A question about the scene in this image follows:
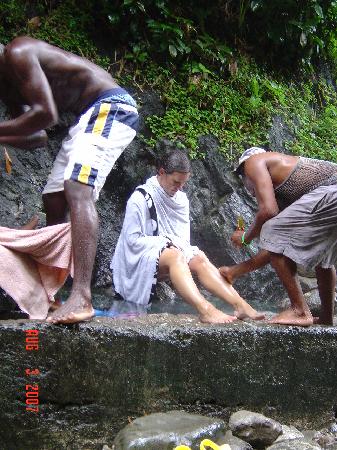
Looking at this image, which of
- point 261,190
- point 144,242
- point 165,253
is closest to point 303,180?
point 261,190

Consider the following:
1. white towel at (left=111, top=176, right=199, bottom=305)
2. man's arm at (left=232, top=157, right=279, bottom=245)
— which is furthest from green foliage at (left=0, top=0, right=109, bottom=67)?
man's arm at (left=232, top=157, right=279, bottom=245)

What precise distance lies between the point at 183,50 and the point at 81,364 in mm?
5216

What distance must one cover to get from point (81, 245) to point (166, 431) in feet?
3.42

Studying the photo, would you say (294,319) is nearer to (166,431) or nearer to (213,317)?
(213,317)

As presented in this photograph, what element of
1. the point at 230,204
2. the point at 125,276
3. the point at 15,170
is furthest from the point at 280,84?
the point at 125,276

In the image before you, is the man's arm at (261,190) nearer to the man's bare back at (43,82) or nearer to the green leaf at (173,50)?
the man's bare back at (43,82)

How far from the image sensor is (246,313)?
350cm

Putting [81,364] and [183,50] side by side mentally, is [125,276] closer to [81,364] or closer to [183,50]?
[81,364]

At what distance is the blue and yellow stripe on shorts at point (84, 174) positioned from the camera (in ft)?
9.72

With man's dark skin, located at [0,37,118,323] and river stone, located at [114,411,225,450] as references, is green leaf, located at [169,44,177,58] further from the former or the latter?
river stone, located at [114,411,225,450]

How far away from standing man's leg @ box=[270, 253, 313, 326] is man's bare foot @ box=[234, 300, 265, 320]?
0.12 metres

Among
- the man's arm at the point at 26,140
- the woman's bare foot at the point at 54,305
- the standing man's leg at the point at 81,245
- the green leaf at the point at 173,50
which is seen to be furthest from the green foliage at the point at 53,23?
the woman's bare foot at the point at 54,305

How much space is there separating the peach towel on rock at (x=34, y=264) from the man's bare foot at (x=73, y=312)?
0.84 feet

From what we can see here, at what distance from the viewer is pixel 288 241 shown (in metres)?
3.46
